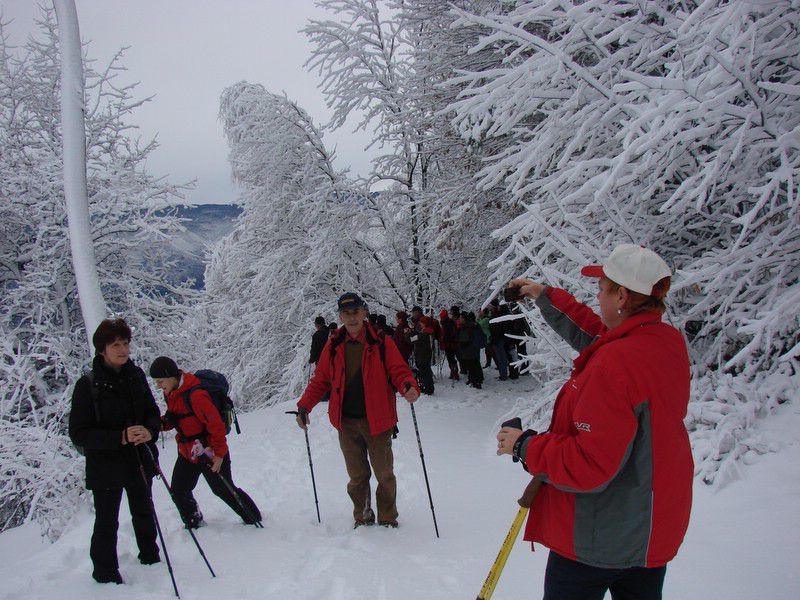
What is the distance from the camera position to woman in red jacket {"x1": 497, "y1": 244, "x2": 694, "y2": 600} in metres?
1.68

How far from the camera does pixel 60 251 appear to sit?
461 inches

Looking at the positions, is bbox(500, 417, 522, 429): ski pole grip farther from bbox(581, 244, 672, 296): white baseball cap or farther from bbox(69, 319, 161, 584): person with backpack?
bbox(69, 319, 161, 584): person with backpack

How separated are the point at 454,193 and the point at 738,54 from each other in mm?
5689

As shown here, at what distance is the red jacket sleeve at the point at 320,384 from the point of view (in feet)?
14.8

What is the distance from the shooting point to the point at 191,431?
4.52m

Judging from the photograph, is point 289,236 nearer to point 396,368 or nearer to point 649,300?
point 396,368

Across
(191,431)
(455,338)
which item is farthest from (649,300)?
(455,338)

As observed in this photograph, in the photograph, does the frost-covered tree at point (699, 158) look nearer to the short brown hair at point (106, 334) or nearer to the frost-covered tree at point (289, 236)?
the short brown hair at point (106, 334)

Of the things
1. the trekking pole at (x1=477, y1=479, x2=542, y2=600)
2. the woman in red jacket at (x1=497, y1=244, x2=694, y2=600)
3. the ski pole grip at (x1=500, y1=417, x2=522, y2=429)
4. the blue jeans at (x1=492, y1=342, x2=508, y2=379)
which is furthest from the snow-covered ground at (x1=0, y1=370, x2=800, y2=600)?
the blue jeans at (x1=492, y1=342, x2=508, y2=379)

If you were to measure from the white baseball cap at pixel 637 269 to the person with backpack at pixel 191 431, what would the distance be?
3.66 meters

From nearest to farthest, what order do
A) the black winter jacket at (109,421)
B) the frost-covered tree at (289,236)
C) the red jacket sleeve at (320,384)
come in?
1. the black winter jacket at (109,421)
2. the red jacket sleeve at (320,384)
3. the frost-covered tree at (289,236)

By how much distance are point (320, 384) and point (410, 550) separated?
4.98 feet

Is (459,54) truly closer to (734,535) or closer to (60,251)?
(734,535)

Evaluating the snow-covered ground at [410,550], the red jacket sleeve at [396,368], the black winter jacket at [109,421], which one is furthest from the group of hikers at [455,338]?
the black winter jacket at [109,421]
